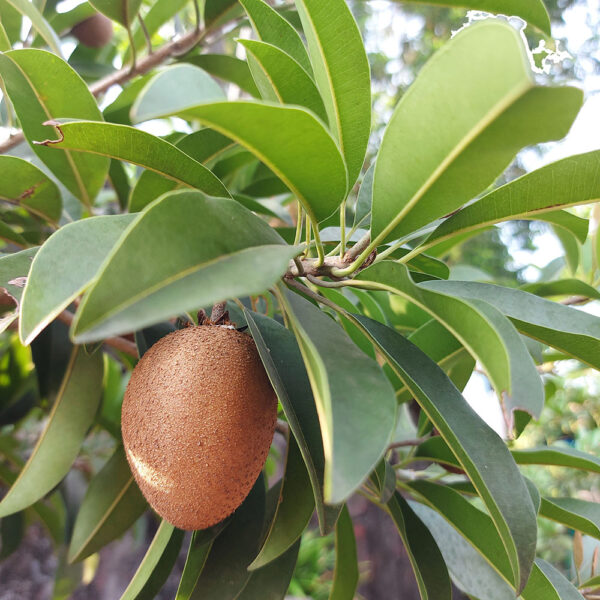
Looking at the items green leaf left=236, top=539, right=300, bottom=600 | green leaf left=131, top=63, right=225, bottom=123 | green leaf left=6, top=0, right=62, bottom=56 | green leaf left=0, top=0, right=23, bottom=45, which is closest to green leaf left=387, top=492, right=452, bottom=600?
green leaf left=236, top=539, right=300, bottom=600

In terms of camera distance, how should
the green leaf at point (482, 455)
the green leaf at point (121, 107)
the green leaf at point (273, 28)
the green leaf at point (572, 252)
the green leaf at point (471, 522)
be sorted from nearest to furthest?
the green leaf at point (482, 455), the green leaf at point (273, 28), the green leaf at point (471, 522), the green leaf at point (121, 107), the green leaf at point (572, 252)

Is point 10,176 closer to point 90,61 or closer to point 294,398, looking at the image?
point 294,398

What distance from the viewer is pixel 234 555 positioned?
0.58m

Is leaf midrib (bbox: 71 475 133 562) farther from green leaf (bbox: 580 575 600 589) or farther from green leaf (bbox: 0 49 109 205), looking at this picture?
green leaf (bbox: 580 575 600 589)

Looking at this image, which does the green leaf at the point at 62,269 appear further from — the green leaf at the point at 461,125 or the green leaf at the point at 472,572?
the green leaf at the point at 472,572

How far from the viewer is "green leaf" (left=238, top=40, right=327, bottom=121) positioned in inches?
17.7

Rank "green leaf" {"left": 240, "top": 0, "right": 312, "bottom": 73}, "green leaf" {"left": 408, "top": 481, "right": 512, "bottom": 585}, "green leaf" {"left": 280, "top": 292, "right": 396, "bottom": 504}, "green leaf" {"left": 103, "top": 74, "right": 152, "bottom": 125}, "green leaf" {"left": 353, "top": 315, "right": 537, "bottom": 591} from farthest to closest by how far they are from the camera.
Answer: "green leaf" {"left": 103, "top": 74, "right": 152, "bottom": 125}
"green leaf" {"left": 408, "top": 481, "right": 512, "bottom": 585}
"green leaf" {"left": 240, "top": 0, "right": 312, "bottom": 73}
"green leaf" {"left": 353, "top": 315, "right": 537, "bottom": 591}
"green leaf" {"left": 280, "top": 292, "right": 396, "bottom": 504}

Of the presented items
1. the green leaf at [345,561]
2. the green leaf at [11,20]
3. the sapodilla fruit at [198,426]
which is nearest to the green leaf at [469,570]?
the green leaf at [345,561]

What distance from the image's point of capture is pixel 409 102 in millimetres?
370

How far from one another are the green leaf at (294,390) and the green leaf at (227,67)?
0.49 meters

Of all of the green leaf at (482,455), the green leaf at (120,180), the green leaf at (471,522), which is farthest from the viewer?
the green leaf at (120,180)

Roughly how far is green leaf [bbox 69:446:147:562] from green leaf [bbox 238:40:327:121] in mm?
486

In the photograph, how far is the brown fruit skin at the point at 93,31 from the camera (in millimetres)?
1129

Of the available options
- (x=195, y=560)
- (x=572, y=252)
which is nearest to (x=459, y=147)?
(x=195, y=560)
